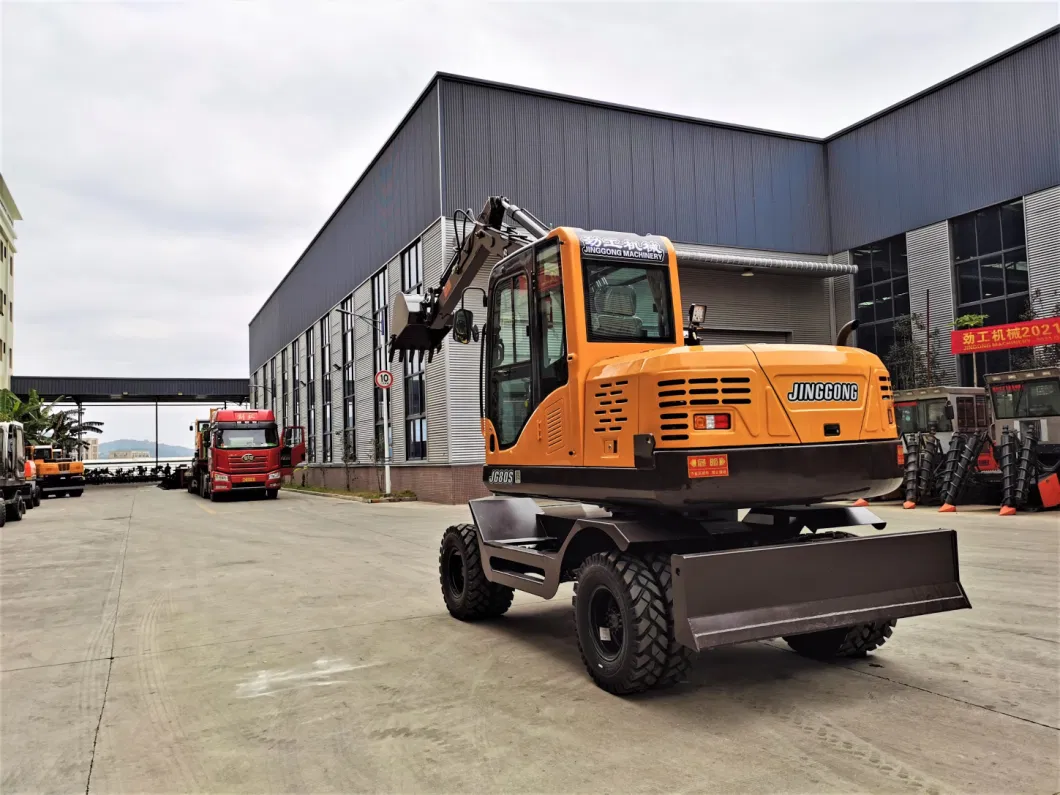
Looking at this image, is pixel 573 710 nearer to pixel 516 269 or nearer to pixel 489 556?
pixel 489 556

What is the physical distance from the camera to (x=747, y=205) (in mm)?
33156

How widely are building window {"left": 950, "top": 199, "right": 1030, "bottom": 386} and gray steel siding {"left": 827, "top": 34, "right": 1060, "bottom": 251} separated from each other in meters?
0.64

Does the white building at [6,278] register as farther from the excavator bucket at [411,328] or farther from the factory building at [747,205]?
the excavator bucket at [411,328]

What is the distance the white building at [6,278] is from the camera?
5278 centimetres

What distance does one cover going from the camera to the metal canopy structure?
74312 mm

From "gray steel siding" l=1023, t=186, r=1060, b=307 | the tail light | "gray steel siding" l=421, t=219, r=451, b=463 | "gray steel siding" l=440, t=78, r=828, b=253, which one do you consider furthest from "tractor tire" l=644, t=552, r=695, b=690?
"gray steel siding" l=1023, t=186, r=1060, b=307

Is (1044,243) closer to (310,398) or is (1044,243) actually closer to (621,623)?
(621,623)

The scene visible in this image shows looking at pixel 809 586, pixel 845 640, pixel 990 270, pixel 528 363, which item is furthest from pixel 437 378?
pixel 809 586

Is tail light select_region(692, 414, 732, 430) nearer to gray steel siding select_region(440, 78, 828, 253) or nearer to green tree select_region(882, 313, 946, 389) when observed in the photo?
gray steel siding select_region(440, 78, 828, 253)

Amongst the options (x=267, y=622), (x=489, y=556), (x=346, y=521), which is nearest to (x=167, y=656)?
(x=267, y=622)

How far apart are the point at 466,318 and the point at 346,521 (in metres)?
14.2

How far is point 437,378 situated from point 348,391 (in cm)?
1480

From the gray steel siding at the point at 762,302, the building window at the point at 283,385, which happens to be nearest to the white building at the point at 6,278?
the building window at the point at 283,385

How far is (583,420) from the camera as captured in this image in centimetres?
589
